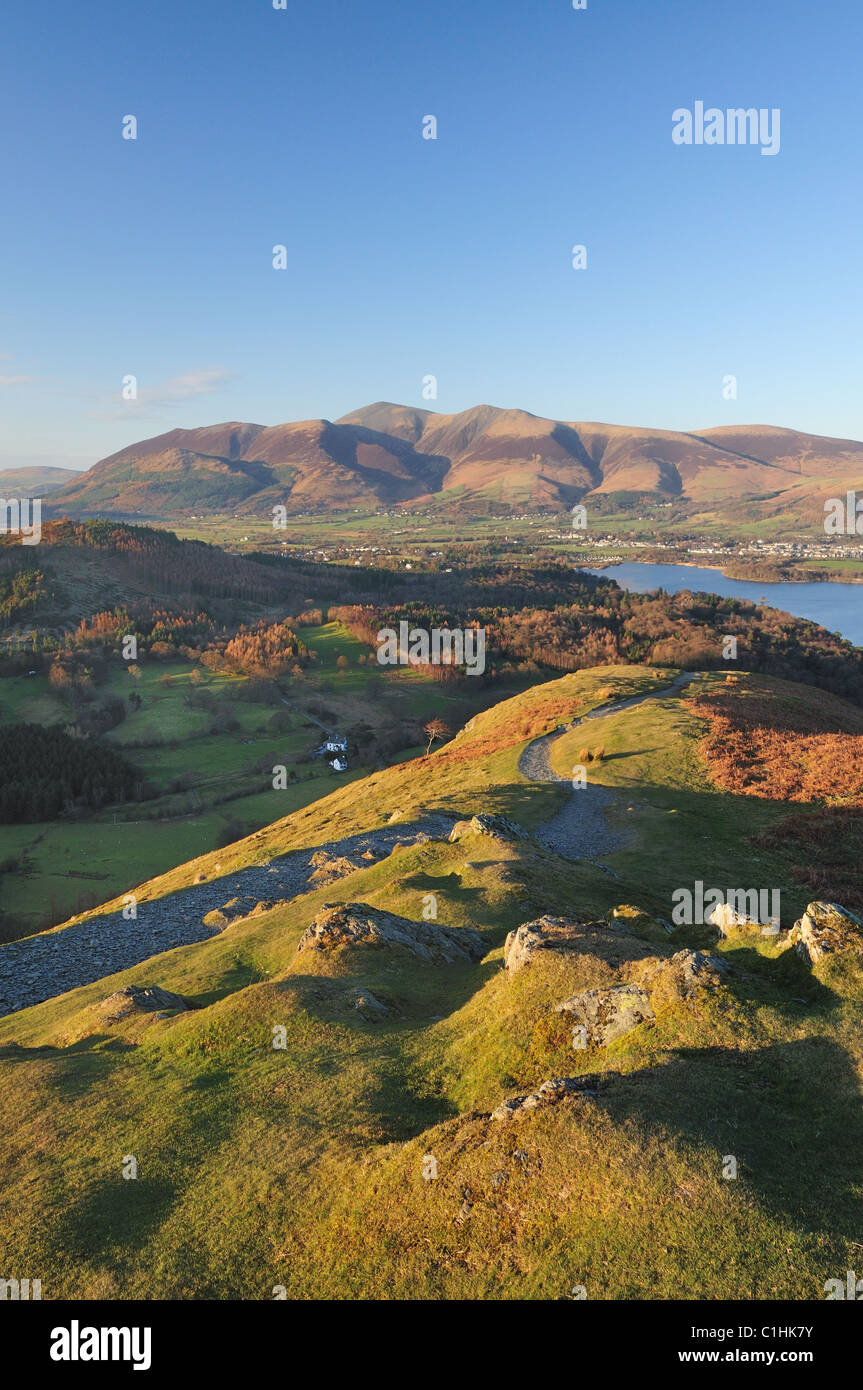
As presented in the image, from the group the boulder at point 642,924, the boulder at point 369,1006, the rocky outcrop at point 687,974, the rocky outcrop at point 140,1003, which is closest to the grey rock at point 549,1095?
the rocky outcrop at point 687,974

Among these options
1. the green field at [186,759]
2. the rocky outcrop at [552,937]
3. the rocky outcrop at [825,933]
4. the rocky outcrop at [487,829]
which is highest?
the rocky outcrop at [825,933]

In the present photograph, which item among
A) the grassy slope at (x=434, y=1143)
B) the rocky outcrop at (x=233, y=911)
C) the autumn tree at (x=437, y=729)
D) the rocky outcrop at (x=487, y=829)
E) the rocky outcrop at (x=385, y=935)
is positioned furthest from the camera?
the autumn tree at (x=437, y=729)

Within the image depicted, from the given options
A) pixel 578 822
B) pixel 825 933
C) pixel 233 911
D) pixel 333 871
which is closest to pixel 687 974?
pixel 825 933

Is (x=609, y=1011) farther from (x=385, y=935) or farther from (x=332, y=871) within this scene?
Answer: (x=332, y=871)

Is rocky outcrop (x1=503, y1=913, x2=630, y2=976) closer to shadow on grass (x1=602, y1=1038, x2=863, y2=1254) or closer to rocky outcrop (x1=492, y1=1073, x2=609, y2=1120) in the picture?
shadow on grass (x1=602, y1=1038, x2=863, y2=1254)

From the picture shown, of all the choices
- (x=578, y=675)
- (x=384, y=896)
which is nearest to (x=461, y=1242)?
(x=384, y=896)

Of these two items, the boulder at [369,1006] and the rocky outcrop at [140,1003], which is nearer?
the boulder at [369,1006]

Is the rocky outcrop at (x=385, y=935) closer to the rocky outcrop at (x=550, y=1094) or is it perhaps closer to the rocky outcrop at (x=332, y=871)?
the rocky outcrop at (x=550, y=1094)
